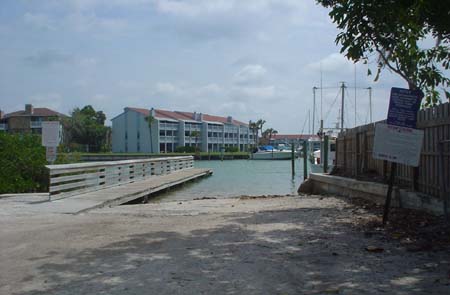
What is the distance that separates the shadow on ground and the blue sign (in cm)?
206

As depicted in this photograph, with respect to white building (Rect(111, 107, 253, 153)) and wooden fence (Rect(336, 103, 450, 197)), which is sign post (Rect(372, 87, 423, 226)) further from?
white building (Rect(111, 107, 253, 153))

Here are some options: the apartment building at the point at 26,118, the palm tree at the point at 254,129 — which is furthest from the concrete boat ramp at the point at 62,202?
the palm tree at the point at 254,129

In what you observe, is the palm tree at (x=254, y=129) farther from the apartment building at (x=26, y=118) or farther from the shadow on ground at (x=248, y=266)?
the shadow on ground at (x=248, y=266)

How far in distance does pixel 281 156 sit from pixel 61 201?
84.9 m

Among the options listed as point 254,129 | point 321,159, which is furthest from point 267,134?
point 321,159

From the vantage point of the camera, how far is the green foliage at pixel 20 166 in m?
18.9

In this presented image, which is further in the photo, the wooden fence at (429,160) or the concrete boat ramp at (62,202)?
the concrete boat ramp at (62,202)

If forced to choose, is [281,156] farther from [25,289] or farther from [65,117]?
[25,289]

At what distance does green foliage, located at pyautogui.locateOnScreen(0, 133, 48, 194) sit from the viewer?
18922mm

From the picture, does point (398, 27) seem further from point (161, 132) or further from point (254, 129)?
point (254, 129)

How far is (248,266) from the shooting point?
679 centimetres

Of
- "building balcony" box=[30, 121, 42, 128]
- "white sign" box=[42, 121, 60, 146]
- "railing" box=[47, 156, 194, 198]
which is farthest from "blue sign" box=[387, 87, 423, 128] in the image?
"building balcony" box=[30, 121, 42, 128]

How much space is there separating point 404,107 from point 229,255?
13.4 feet

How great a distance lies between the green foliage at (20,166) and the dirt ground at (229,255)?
26.0ft
